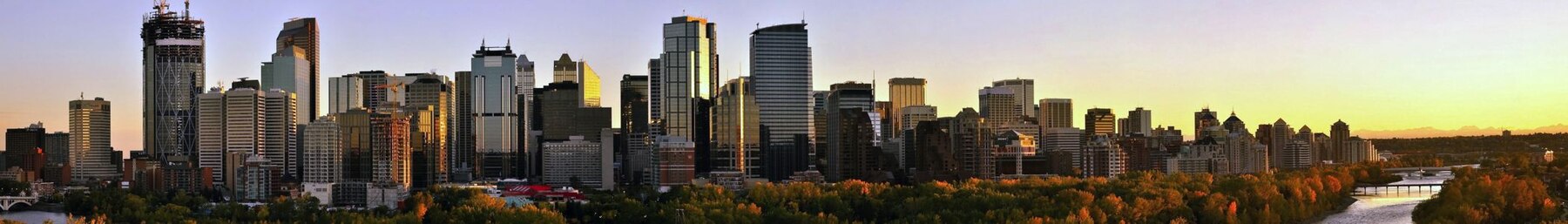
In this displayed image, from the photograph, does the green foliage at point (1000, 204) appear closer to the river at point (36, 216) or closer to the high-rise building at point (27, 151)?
the river at point (36, 216)

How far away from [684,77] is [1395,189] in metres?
58.2

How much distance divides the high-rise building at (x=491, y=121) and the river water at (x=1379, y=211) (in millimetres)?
83091

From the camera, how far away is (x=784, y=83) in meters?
135

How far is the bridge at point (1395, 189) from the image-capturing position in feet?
320

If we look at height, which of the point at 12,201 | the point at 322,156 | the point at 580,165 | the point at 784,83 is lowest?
the point at 12,201

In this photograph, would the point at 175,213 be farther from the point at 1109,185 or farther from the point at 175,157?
the point at 175,157

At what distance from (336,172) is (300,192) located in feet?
12.9

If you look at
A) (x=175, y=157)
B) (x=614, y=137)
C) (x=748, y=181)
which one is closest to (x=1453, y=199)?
(x=748, y=181)

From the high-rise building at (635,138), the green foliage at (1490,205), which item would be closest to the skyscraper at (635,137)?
the high-rise building at (635,138)

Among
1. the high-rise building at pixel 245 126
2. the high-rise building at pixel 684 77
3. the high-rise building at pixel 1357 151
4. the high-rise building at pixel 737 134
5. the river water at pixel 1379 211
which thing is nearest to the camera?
the river water at pixel 1379 211

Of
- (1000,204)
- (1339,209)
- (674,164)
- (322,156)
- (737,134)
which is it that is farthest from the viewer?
(737,134)

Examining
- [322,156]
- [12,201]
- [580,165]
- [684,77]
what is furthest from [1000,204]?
[684,77]

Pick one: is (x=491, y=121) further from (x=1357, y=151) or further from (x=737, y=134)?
(x=1357, y=151)

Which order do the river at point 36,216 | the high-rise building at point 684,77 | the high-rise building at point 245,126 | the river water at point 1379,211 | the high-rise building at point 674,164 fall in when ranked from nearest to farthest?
1. the river water at point 1379,211
2. the river at point 36,216
3. the high-rise building at point 674,164
4. the high-rise building at point 684,77
5. the high-rise building at point 245,126
